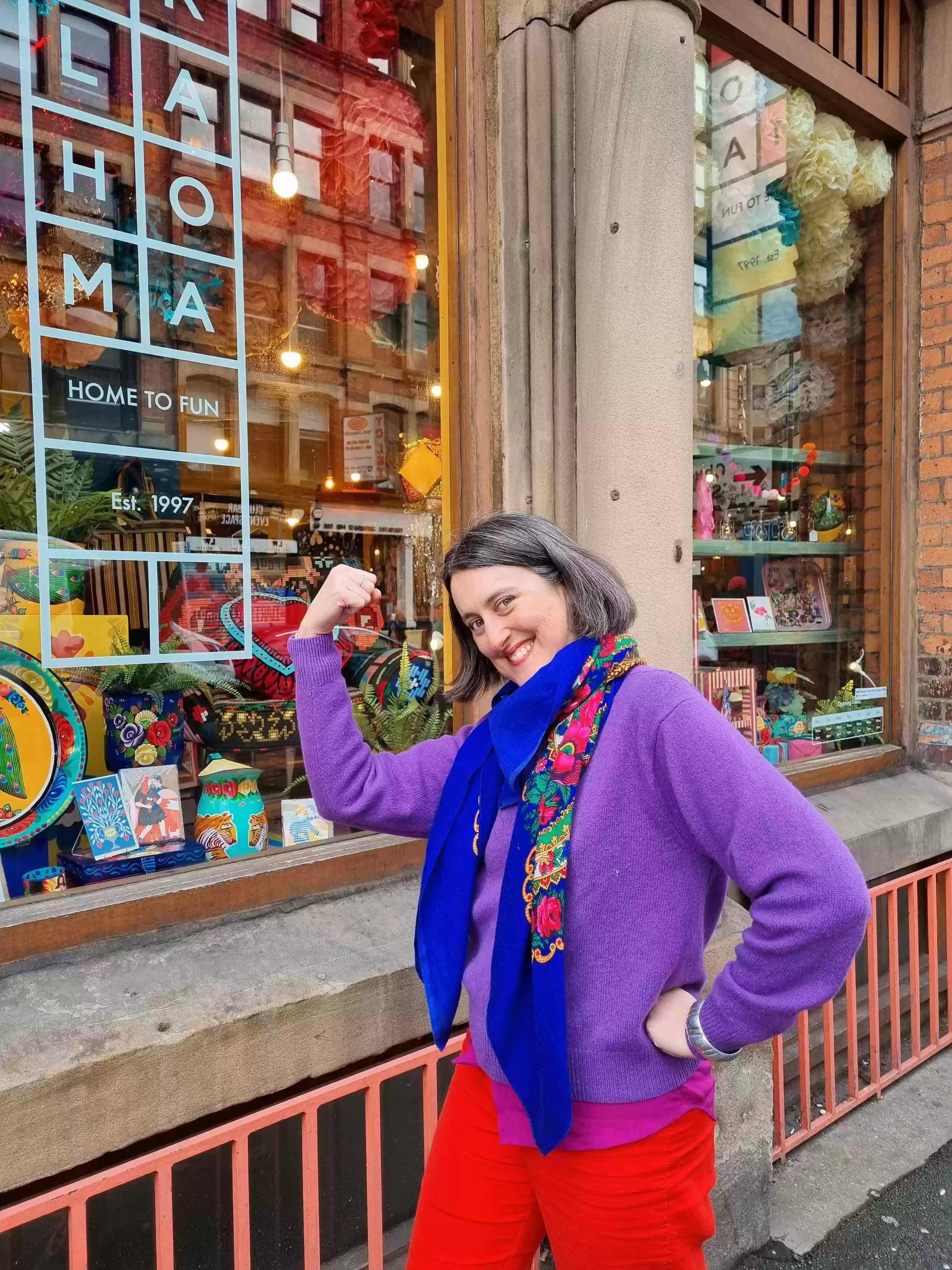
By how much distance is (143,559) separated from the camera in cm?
235

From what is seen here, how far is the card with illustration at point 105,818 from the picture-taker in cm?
226

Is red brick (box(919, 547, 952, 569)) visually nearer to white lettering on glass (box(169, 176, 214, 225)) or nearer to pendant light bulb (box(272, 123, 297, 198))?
pendant light bulb (box(272, 123, 297, 198))

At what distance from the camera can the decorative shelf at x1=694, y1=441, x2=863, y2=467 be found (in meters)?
3.88

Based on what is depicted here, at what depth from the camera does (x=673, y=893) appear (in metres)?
1.34

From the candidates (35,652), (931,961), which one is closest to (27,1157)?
(35,652)

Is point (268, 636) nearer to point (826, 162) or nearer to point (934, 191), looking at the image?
point (826, 162)

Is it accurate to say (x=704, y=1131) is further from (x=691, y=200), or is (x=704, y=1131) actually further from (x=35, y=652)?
(x=691, y=200)

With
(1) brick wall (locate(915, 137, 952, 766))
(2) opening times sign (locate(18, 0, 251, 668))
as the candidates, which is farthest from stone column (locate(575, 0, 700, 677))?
(1) brick wall (locate(915, 137, 952, 766))

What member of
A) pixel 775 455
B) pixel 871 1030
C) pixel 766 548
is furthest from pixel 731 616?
pixel 871 1030

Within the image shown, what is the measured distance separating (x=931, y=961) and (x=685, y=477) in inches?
86.0

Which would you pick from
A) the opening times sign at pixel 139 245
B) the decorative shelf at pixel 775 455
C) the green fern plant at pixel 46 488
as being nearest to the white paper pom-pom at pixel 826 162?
the decorative shelf at pixel 775 455

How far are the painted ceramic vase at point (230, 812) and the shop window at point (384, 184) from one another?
1.94 m

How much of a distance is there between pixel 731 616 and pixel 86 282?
2876mm

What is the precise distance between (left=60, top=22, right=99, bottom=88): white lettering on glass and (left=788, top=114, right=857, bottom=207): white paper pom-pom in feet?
10.00
